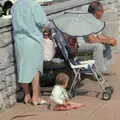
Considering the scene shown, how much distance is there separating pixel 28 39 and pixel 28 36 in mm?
42

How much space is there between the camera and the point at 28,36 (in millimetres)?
6582

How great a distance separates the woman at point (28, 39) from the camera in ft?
21.4

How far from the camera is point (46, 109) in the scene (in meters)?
6.59

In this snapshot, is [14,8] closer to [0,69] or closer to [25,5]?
[25,5]

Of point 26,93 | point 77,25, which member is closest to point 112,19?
point 77,25

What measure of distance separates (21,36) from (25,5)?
17.0 inches

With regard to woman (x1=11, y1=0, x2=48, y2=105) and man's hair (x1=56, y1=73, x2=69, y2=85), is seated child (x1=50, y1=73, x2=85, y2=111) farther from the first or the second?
woman (x1=11, y1=0, x2=48, y2=105)

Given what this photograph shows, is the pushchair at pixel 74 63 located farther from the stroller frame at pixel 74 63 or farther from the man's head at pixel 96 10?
the man's head at pixel 96 10

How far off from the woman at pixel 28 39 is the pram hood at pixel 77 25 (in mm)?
395

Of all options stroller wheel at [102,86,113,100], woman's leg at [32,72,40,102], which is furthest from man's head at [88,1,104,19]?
woman's leg at [32,72,40,102]

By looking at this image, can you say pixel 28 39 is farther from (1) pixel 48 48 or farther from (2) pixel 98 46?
(2) pixel 98 46

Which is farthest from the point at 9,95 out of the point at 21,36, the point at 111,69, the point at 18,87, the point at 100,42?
the point at 111,69

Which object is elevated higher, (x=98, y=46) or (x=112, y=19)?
(x=98, y=46)

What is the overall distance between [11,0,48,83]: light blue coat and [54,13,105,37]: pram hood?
39cm
